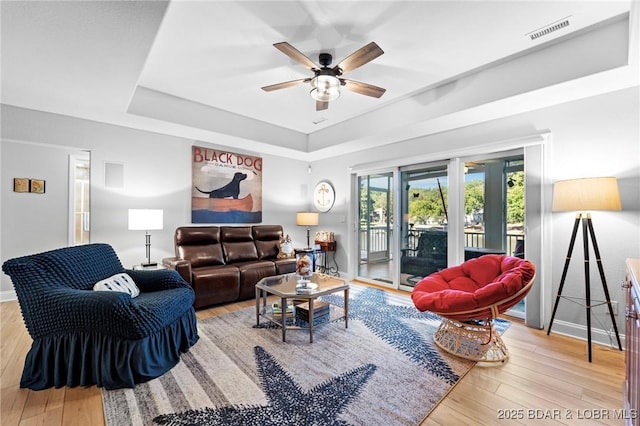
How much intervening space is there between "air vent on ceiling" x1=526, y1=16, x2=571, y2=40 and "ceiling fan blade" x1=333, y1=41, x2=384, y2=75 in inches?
54.0

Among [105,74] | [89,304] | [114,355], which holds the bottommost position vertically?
[114,355]

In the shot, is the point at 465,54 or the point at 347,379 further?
the point at 465,54

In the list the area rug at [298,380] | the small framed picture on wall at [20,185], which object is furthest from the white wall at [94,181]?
the area rug at [298,380]

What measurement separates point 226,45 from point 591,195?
3429 mm

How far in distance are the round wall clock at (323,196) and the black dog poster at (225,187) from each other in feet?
3.89

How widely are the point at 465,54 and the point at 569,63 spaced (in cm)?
85

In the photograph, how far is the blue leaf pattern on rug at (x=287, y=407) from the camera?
5.27 feet

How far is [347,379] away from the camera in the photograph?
6.61 ft

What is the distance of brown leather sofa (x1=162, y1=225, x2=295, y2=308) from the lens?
11.4 ft

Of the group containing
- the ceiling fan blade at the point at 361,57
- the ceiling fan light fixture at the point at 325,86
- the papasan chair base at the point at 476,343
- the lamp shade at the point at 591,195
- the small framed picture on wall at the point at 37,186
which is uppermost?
the ceiling fan blade at the point at 361,57

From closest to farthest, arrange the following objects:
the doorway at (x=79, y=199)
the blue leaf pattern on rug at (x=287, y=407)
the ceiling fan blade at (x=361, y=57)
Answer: the blue leaf pattern on rug at (x=287, y=407) → the ceiling fan blade at (x=361, y=57) → the doorway at (x=79, y=199)

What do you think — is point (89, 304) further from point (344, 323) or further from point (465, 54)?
point (465, 54)

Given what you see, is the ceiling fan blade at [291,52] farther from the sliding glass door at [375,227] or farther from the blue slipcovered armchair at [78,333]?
the sliding glass door at [375,227]

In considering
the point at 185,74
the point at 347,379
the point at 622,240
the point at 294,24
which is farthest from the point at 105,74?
the point at 622,240
